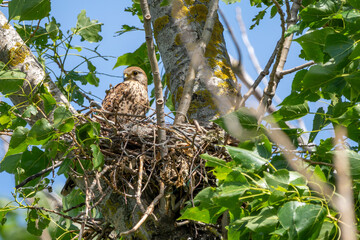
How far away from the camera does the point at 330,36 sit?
2074 millimetres

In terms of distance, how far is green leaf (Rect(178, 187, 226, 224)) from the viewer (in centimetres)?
206

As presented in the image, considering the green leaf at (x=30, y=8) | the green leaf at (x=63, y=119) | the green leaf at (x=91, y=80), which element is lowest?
the green leaf at (x=63, y=119)

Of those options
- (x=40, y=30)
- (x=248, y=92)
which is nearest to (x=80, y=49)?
(x=40, y=30)

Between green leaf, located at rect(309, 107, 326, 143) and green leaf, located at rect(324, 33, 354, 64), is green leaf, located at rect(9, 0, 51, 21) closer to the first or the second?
green leaf, located at rect(324, 33, 354, 64)

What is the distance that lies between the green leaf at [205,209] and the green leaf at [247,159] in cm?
18

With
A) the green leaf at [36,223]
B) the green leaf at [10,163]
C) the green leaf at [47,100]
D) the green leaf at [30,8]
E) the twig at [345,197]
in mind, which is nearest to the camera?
the twig at [345,197]

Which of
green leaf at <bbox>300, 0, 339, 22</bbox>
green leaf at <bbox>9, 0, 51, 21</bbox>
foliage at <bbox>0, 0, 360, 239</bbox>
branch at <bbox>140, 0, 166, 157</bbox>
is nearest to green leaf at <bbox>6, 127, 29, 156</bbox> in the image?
foliage at <bbox>0, 0, 360, 239</bbox>

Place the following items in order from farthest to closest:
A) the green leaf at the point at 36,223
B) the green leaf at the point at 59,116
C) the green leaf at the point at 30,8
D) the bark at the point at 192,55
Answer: the bark at the point at 192,55 < the green leaf at the point at 36,223 < the green leaf at the point at 59,116 < the green leaf at the point at 30,8

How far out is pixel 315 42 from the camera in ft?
7.41

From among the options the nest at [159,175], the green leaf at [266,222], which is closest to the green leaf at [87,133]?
the nest at [159,175]

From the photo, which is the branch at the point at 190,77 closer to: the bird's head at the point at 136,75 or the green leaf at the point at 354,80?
the green leaf at the point at 354,80

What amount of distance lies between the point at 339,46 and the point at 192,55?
4.97ft

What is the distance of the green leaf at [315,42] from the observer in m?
2.21

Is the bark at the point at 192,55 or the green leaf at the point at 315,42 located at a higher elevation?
the bark at the point at 192,55
